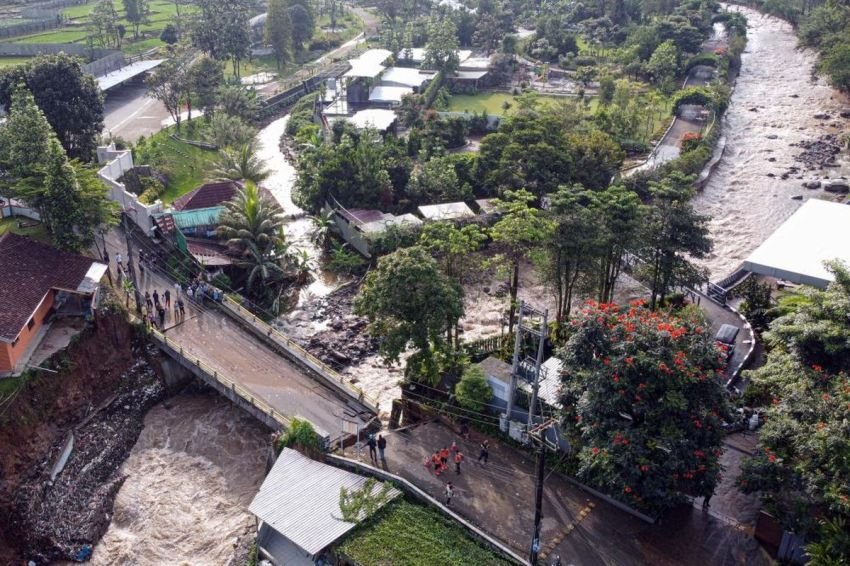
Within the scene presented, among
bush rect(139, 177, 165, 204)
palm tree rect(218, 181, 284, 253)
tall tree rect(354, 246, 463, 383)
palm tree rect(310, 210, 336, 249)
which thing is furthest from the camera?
Answer: palm tree rect(310, 210, 336, 249)

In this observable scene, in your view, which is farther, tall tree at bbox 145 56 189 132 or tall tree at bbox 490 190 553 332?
tall tree at bbox 145 56 189 132

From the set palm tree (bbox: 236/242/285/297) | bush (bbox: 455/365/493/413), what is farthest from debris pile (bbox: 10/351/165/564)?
bush (bbox: 455/365/493/413)

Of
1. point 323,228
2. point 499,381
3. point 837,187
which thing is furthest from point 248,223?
point 837,187

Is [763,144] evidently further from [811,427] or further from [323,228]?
[811,427]

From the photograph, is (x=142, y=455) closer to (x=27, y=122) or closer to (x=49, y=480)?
(x=49, y=480)

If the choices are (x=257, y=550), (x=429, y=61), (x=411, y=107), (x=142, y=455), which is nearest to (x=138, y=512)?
(x=142, y=455)

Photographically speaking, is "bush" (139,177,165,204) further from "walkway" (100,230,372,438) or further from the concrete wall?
"walkway" (100,230,372,438)
